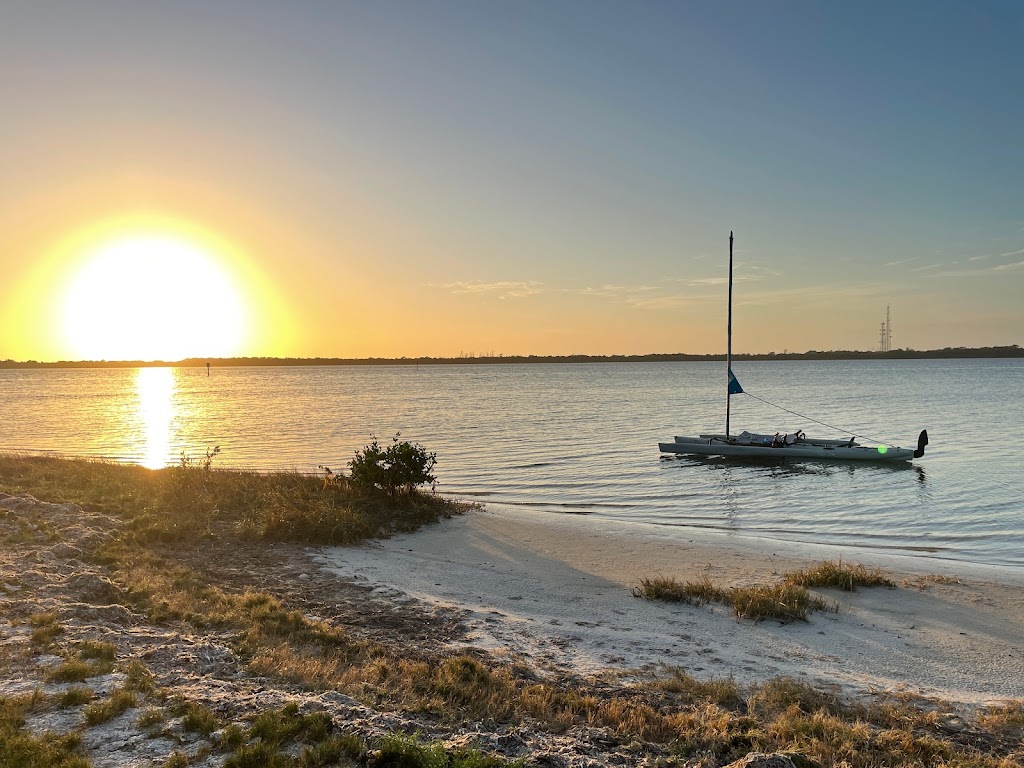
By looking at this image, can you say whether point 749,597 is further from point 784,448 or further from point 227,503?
point 784,448

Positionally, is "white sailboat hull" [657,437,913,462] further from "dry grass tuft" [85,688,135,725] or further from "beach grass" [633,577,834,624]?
"dry grass tuft" [85,688,135,725]

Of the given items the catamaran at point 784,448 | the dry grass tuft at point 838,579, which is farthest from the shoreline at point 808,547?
the catamaran at point 784,448

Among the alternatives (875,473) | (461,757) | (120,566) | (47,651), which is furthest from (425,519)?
(875,473)

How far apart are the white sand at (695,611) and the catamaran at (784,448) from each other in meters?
17.3

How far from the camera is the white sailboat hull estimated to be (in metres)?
31.2

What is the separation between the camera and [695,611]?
10.4 m

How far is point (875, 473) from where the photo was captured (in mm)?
28953

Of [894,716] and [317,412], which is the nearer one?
[894,716]

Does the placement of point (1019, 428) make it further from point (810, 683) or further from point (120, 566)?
point (120, 566)

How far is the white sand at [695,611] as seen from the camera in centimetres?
824

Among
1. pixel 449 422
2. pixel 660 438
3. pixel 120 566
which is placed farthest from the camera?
pixel 449 422

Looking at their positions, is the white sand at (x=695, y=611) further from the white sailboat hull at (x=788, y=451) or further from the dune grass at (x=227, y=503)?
the white sailboat hull at (x=788, y=451)

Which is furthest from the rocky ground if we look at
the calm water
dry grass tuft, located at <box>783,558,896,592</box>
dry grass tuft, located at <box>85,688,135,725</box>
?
the calm water

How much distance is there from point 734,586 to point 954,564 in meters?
6.22
